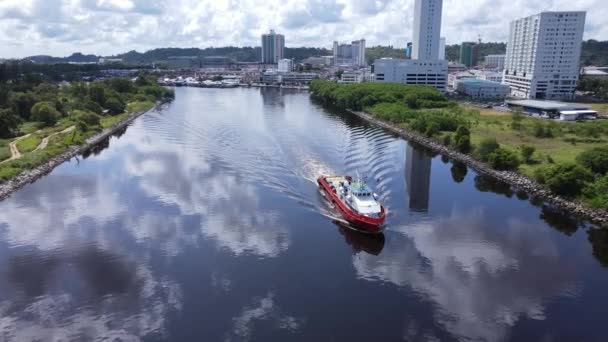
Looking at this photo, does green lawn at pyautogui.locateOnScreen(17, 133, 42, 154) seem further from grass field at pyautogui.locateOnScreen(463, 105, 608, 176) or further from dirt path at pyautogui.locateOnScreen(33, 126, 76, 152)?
grass field at pyautogui.locateOnScreen(463, 105, 608, 176)

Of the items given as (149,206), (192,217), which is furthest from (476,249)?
(149,206)

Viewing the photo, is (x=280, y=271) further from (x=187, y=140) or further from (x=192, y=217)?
(x=187, y=140)

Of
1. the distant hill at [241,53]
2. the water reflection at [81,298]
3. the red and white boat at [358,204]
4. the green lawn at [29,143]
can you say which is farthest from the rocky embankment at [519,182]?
the distant hill at [241,53]

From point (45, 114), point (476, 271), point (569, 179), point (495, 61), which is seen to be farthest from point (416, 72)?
point (495, 61)

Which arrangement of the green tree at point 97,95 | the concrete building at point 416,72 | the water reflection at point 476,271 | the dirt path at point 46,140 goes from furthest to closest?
the concrete building at point 416,72, the green tree at point 97,95, the dirt path at point 46,140, the water reflection at point 476,271

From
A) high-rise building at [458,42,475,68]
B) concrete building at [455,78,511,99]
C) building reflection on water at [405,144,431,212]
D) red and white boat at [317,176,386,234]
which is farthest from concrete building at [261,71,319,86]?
red and white boat at [317,176,386,234]

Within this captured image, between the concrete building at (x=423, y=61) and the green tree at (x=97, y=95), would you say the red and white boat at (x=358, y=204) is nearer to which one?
the green tree at (x=97, y=95)
